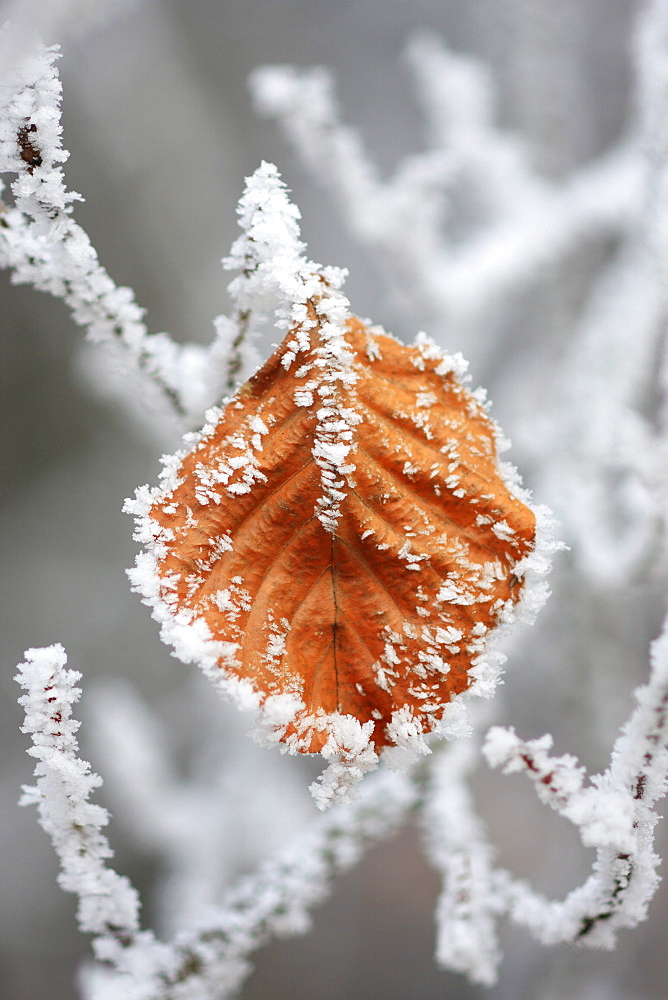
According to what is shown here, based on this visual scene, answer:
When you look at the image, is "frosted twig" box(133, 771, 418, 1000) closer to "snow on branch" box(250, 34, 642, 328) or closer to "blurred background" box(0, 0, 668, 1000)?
"blurred background" box(0, 0, 668, 1000)

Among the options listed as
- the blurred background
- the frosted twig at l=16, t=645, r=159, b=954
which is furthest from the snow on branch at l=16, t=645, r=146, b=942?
the blurred background

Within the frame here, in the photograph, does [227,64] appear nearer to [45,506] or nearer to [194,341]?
[194,341]

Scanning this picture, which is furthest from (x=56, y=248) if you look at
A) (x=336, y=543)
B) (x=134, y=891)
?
(x=134, y=891)

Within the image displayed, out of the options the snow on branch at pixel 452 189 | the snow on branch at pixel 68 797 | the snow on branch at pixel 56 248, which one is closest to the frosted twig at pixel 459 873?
the snow on branch at pixel 68 797

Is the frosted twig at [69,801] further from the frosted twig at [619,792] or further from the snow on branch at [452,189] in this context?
the snow on branch at [452,189]

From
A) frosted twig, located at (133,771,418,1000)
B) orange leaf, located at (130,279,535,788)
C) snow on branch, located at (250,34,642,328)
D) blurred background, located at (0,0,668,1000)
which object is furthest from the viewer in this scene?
blurred background, located at (0,0,668,1000)

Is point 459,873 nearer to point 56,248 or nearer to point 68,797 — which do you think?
A: point 68,797
